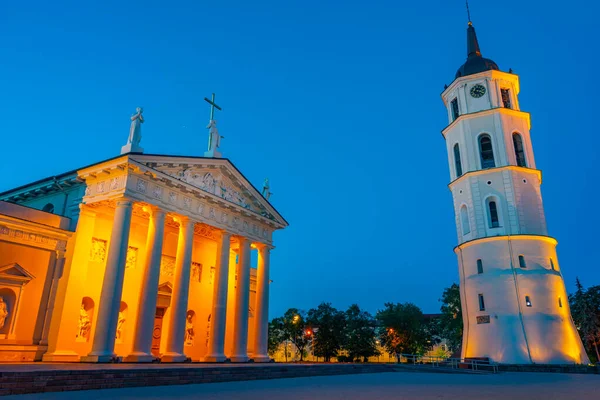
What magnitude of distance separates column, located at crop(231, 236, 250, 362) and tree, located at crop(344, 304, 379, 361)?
106ft

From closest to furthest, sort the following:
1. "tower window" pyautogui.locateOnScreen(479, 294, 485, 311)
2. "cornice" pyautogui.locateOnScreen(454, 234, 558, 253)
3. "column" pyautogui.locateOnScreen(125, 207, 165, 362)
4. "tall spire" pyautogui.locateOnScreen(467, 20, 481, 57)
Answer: "column" pyautogui.locateOnScreen(125, 207, 165, 362)
"cornice" pyautogui.locateOnScreen(454, 234, 558, 253)
"tower window" pyautogui.locateOnScreen(479, 294, 485, 311)
"tall spire" pyautogui.locateOnScreen(467, 20, 481, 57)

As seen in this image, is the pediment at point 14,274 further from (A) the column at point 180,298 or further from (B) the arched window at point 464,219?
(B) the arched window at point 464,219

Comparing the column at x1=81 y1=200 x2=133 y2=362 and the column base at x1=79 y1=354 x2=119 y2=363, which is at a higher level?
the column at x1=81 y1=200 x2=133 y2=362

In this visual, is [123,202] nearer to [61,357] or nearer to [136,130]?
[136,130]

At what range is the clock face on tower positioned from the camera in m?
37.0

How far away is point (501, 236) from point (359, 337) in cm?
2813

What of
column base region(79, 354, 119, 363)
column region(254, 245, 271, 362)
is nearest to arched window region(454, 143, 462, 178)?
column region(254, 245, 271, 362)

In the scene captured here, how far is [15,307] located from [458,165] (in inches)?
1305

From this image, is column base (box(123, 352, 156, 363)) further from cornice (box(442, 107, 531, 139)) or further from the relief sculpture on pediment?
cornice (box(442, 107, 531, 139))

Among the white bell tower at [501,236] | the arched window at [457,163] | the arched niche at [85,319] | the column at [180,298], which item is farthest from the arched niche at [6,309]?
the arched window at [457,163]

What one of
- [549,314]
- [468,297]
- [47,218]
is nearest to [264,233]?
[47,218]

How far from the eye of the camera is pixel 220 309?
23609 mm

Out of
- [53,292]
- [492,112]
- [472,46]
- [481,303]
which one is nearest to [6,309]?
[53,292]

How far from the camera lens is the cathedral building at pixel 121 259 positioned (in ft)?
60.2
